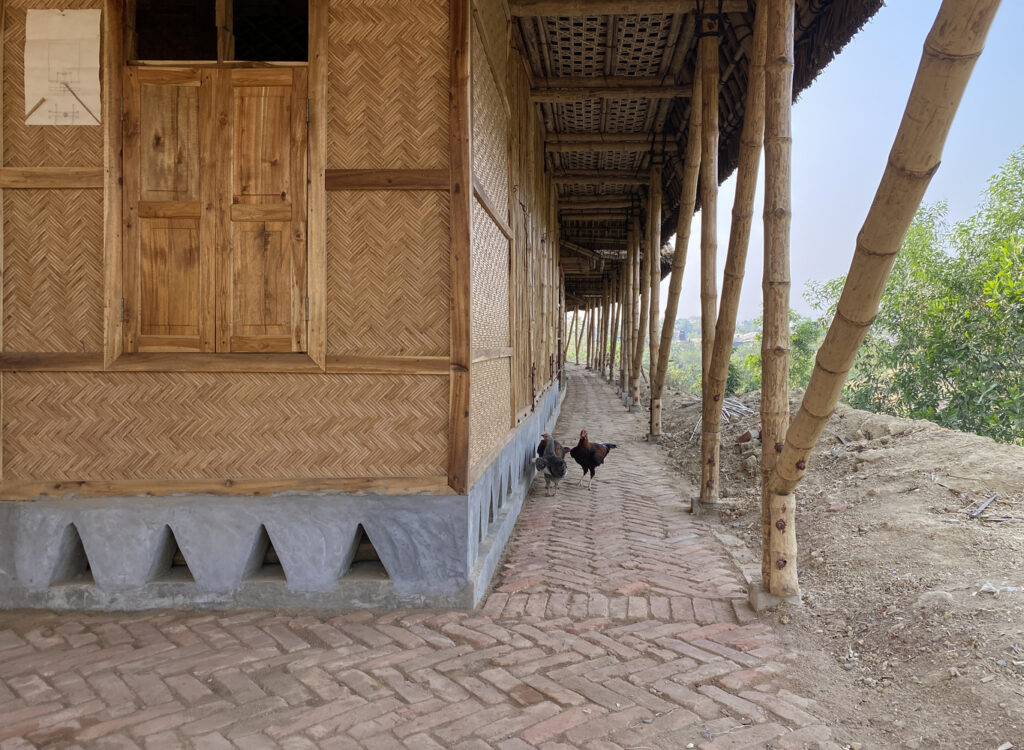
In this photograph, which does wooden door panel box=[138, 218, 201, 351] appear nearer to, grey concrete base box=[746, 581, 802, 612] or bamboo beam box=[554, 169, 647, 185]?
grey concrete base box=[746, 581, 802, 612]


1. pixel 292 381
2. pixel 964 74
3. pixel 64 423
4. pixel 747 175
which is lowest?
pixel 64 423

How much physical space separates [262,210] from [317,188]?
36 centimetres

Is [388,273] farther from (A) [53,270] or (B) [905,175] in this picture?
(B) [905,175]

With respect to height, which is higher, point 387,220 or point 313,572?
point 387,220

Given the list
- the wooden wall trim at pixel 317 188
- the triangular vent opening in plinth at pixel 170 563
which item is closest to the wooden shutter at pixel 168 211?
the wooden wall trim at pixel 317 188

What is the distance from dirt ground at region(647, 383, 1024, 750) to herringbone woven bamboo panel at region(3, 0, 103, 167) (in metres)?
4.60

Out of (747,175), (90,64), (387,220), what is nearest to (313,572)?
(387,220)

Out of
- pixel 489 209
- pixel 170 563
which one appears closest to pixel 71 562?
pixel 170 563

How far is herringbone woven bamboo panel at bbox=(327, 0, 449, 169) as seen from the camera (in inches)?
152

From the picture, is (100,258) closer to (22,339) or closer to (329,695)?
(22,339)

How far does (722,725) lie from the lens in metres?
2.70

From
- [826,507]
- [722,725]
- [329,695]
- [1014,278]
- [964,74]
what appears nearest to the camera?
[964,74]

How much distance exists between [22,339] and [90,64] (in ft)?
5.23

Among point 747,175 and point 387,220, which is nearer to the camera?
point 387,220
